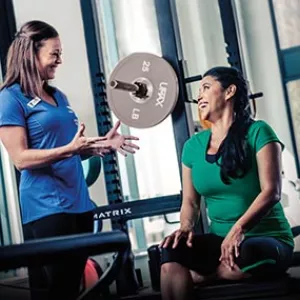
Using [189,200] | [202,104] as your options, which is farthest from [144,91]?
[189,200]

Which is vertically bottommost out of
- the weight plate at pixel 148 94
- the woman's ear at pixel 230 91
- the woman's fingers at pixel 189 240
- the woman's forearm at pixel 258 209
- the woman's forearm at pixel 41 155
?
the woman's fingers at pixel 189 240

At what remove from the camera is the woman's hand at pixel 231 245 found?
183 centimetres

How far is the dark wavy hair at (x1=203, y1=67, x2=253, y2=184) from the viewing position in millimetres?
2031

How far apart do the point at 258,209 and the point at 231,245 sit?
0.16 m

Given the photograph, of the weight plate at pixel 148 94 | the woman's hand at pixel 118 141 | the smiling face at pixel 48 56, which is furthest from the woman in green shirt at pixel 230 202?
the smiling face at pixel 48 56

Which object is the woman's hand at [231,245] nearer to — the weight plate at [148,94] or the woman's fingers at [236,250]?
the woman's fingers at [236,250]

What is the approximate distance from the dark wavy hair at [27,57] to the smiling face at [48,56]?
0.01 meters

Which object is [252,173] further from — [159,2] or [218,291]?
[159,2]

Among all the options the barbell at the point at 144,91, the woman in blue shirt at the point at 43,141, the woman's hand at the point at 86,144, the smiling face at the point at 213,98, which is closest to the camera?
the woman's hand at the point at 86,144

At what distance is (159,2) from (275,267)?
4.58ft

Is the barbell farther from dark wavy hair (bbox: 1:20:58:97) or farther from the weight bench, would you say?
the weight bench

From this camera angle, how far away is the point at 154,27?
11.3 ft

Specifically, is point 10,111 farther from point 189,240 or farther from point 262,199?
point 262,199

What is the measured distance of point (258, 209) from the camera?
192 cm
